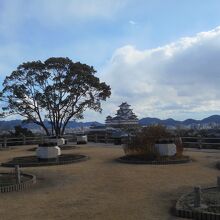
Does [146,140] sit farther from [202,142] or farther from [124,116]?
[124,116]

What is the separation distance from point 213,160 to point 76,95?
1880cm

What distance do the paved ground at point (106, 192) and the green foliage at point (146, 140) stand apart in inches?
101

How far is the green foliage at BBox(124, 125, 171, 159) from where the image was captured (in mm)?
20567

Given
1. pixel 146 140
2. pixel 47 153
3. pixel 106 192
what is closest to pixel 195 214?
pixel 106 192

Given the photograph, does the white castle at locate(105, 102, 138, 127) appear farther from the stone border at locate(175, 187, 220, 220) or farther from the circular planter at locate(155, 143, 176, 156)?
the stone border at locate(175, 187, 220, 220)

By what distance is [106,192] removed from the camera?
1196 centimetres

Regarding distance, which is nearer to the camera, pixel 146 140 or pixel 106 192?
pixel 106 192

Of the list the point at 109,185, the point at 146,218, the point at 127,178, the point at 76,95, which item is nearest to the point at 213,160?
the point at 127,178

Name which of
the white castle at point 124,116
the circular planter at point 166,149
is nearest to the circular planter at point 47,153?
the circular planter at point 166,149

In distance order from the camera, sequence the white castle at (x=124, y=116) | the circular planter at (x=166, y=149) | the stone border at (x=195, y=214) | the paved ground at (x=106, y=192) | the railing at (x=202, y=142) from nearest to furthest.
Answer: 1. the stone border at (x=195, y=214)
2. the paved ground at (x=106, y=192)
3. the circular planter at (x=166, y=149)
4. the railing at (x=202, y=142)
5. the white castle at (x=124, y=116)

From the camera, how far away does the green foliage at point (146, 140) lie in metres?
20.6

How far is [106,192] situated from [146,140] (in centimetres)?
911

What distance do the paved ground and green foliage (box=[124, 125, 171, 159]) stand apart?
2567mm

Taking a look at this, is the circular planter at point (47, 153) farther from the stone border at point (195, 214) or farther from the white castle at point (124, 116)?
the white castle at point (124, 116)
